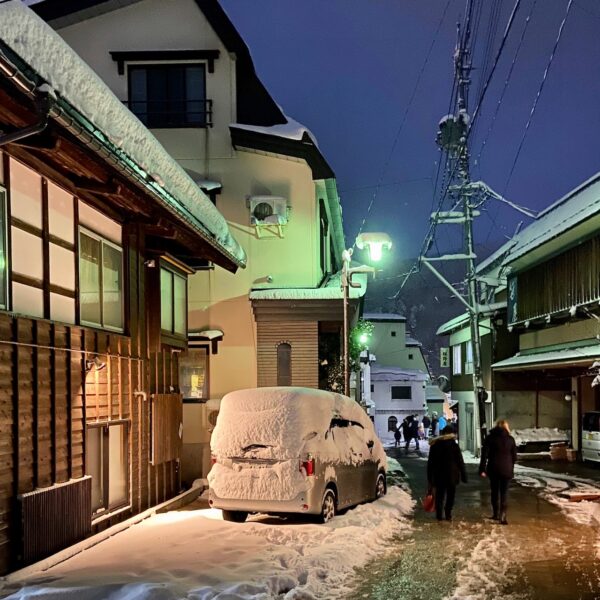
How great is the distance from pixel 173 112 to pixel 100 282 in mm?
11165

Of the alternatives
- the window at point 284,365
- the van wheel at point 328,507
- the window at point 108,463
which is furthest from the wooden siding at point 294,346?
the van wheel at point 328,507

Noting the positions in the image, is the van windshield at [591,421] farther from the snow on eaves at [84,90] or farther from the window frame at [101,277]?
the window frame at [101,277]

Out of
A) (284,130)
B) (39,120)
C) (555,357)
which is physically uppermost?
(284,130)

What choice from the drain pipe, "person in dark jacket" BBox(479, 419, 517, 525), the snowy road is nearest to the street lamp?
"person in dark jacket" BBox(479, 419, 517, 525)

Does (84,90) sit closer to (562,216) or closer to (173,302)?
(173,302)

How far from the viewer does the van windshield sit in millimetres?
21797

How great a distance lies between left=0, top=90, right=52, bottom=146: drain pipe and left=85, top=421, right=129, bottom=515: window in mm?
5020

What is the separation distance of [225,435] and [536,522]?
18.1 feet

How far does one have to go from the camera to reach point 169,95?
68.8ft

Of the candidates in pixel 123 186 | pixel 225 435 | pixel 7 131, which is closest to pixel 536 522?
pixel 225 435

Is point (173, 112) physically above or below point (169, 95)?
below

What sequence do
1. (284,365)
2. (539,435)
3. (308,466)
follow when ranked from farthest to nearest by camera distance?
(539,435)
(284,365)
(308,466)

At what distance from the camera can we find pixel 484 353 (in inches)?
1149

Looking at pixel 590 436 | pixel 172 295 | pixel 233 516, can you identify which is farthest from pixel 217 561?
pixel 590 436
